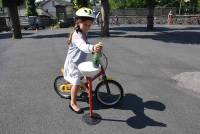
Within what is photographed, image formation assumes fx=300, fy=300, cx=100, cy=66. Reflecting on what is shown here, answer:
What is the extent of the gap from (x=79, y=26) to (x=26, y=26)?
36.8 meters

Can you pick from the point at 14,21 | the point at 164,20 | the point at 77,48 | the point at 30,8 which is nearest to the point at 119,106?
the point at 77,48

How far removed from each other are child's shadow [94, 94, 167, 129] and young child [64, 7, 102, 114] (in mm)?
787

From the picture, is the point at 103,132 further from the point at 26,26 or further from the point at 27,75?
the point at 26,26

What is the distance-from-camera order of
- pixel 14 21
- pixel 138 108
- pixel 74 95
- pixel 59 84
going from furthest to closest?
1. pixel 14 21
2. pixel 59 84
3. pixel 138 108
4. pixel 74 95

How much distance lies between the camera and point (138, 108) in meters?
6.36

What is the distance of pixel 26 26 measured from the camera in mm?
40938

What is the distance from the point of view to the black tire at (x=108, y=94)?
20.1 feet

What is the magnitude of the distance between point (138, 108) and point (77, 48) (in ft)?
6.00

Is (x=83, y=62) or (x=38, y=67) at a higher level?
(x=83, y=62)

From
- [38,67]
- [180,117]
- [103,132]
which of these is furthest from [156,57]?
[103,132]

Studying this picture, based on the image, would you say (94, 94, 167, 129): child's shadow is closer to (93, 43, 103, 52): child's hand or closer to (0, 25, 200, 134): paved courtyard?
(0, 25, 200, 134): paved courtyard

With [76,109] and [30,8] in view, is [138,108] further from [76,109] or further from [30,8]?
[30,8]

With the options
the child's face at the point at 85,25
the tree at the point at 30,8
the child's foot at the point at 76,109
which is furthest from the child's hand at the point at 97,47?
the tree at the point at 30,8

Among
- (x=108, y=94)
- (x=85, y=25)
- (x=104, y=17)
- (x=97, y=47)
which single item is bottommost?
(x=108, y=94)
